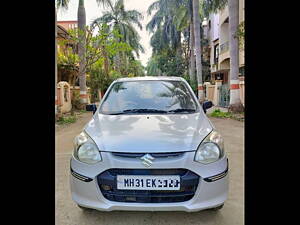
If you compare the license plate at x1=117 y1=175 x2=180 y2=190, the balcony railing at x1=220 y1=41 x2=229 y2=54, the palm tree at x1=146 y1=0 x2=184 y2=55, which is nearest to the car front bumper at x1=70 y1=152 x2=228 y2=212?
the license plate at x1=117 y1=175 x2=180 y2=190

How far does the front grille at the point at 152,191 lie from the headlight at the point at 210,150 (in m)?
0.18

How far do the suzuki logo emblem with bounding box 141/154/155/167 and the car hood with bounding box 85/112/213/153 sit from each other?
0.06 m

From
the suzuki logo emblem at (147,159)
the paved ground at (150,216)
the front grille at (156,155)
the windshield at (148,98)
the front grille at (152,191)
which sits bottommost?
the paved ground at (150,216)

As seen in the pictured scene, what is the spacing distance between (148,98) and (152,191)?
1621 millimetres

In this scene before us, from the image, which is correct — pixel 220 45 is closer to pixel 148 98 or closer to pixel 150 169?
pixel 148 98

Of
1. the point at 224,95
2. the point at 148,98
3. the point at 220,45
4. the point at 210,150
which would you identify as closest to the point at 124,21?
the point at 220,45

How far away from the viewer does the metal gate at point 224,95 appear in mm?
16627

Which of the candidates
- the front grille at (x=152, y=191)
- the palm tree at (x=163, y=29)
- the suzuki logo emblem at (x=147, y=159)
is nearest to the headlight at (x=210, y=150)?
the front grille at (x=152, y=191)

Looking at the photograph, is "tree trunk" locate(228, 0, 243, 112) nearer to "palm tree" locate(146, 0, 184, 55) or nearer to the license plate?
the license plate

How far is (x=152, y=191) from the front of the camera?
7.80ft

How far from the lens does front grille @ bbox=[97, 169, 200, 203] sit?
238cm

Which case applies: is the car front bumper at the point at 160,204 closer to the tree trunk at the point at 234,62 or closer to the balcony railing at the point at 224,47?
the tree trunk at the point at 234,62
